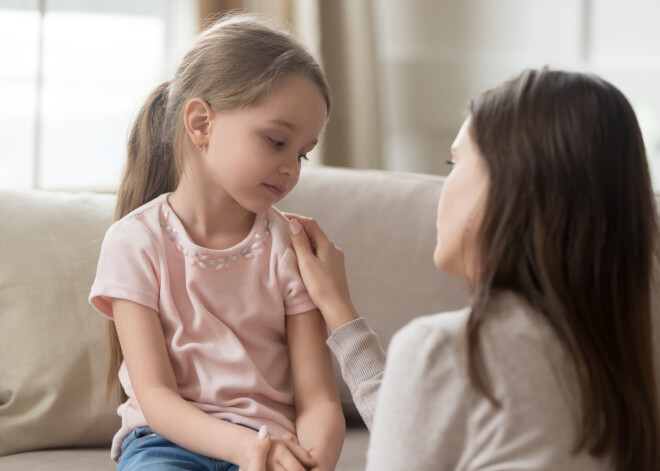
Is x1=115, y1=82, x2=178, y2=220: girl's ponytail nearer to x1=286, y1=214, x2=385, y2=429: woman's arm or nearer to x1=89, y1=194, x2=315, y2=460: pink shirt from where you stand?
x1=89, y1=194, x2=315, y2=460: pink shirt

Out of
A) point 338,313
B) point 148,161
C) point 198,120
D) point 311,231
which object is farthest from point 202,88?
point 338,313

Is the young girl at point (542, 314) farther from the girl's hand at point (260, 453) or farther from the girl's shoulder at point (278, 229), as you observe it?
the girl's shoulder at point (278, 229)

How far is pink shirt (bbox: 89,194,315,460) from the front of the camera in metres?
1.24

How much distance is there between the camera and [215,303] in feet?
4.19

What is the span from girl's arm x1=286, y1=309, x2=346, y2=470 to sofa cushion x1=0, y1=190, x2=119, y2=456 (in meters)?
0.43

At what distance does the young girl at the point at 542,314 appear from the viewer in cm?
82

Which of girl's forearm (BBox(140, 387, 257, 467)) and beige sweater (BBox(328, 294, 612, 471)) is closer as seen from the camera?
beige sweater (BBox(328, 294, 612, 471))

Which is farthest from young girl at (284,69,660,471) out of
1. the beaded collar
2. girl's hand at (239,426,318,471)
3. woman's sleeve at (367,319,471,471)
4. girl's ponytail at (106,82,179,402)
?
girl's ponytail at (106,82,179,402)

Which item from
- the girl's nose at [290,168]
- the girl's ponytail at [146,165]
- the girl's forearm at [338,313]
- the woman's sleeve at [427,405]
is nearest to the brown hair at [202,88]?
the girl's ponytail at [146,165]

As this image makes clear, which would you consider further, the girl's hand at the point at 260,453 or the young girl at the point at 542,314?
the girl's hand at the point at 260,453

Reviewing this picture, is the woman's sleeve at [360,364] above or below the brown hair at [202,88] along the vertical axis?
below

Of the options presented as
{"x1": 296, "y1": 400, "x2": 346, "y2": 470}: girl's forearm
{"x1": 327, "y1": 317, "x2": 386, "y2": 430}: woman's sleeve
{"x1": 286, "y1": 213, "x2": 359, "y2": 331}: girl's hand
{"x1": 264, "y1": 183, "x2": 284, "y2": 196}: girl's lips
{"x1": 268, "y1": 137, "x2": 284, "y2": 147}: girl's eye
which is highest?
{"x1": 268, "y1": 137, "x2": 284, "y2": 147}: girl's eye

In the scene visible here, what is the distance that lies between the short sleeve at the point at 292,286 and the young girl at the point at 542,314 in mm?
432

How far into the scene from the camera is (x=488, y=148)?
89 centimetres
